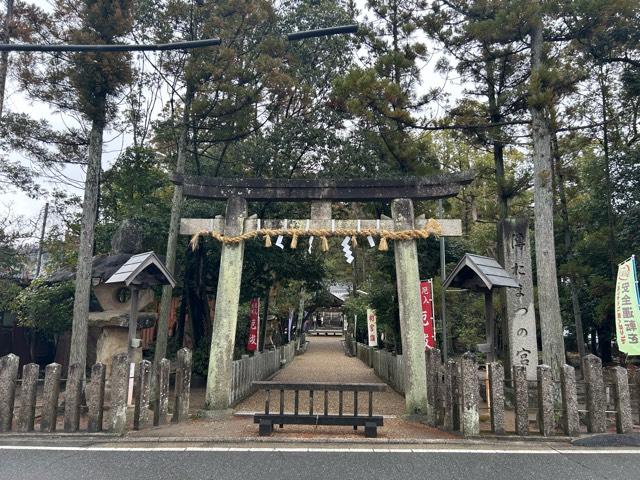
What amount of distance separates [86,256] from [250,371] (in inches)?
205

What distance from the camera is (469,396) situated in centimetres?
674

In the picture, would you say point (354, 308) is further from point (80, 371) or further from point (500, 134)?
point (80, 371)

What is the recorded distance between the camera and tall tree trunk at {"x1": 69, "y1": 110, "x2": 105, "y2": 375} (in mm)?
8766

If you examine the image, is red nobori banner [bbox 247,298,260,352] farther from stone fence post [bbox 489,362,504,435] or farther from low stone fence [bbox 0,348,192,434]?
stone fence post [bbox 489,362,504,435]

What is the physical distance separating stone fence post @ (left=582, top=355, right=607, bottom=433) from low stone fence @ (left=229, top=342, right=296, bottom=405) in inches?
224

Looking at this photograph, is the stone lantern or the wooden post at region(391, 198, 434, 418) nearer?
the stone lantern

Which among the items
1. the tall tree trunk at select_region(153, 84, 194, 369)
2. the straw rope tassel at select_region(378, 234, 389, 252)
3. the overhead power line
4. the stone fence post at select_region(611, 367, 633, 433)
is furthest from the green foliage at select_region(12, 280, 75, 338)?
the stone fence post at select_region(611, 367, 633, 433)

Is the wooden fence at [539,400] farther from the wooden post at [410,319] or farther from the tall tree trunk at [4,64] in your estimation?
the tall tree trunk at [4,64]

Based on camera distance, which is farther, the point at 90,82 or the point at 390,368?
the point at 390,368

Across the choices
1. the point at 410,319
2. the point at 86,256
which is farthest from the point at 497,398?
the point at 86,256

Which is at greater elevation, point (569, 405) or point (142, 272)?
point (142, 272)

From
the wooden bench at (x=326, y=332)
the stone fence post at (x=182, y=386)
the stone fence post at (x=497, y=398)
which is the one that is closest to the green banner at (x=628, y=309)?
the stone fence post at (x=497, y=398)

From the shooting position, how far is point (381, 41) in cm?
1229

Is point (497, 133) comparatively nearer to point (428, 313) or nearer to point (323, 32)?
point (428, 313)
